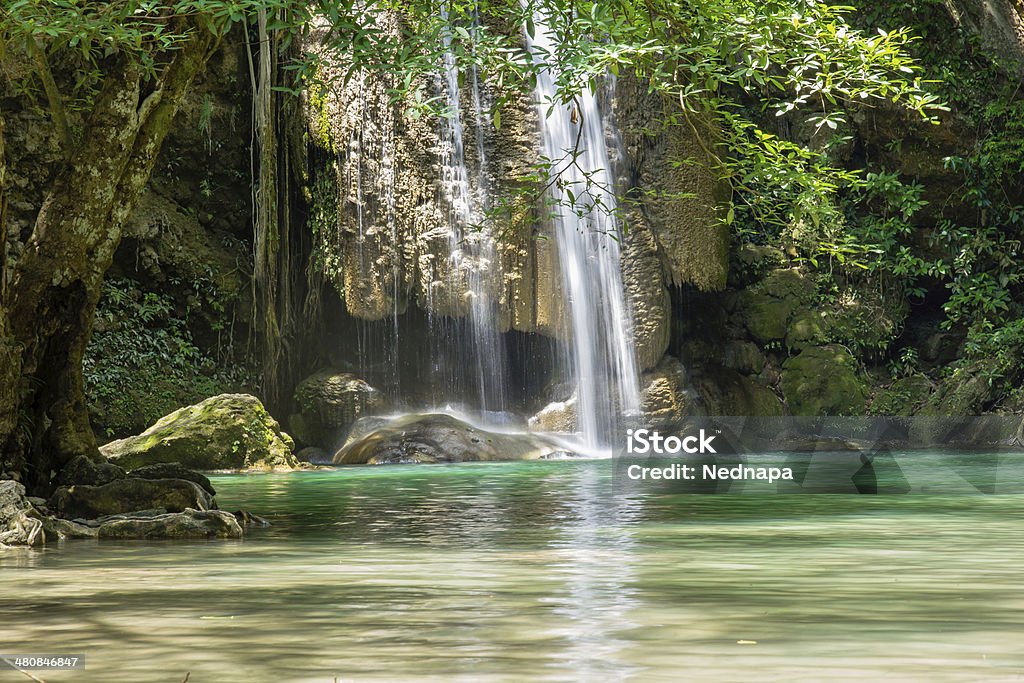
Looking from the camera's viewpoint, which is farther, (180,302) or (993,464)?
(180,302)

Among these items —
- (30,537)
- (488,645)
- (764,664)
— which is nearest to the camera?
(764,664)

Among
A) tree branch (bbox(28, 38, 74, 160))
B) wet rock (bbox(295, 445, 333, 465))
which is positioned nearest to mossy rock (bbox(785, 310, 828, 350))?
wet rock (bbox(295, 445, 333, 465))

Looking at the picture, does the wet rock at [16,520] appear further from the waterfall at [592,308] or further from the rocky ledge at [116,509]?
the waterfall at [592,308]

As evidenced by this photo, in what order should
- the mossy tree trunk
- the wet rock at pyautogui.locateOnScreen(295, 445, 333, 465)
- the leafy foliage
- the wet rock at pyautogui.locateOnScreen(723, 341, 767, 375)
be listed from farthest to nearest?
1. the wet rock at pyautogui.locateOnScreen(723, 341, 767, 375)
2. the leafy foliage
3. the wet rock at pyautogui.locateOnScreen(295, 445, 333, 465)
4. the mossy tree trunk

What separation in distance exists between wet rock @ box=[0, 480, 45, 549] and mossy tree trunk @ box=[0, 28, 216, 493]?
797 mm

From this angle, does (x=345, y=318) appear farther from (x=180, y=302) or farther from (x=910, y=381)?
(x=910, y=381)

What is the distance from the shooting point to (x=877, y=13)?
61.6 ft

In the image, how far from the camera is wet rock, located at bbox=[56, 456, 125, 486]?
27.3ft

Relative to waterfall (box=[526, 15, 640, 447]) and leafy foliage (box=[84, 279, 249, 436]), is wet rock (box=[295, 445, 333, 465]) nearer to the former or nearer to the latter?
leafy foliage (box=[84, 279, 249, 436])

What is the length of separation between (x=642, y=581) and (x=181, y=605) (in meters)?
1.80

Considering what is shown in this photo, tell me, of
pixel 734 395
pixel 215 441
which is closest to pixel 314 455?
pixel 215 441

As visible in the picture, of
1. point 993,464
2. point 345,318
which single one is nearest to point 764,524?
point 993,464

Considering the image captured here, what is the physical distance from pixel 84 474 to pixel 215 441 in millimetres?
5775

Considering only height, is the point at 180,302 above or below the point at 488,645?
above
